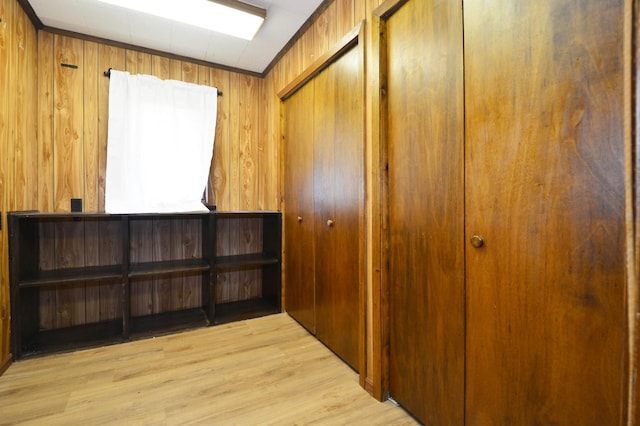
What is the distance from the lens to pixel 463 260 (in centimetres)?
117

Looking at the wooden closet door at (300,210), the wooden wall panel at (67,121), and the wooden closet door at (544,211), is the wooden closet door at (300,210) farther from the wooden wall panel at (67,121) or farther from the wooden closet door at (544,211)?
the wooden wall panel at (67,121)

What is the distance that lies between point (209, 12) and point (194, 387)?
2479 millimetres

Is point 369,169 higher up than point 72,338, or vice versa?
point 369,169

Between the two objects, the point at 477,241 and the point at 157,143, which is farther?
the point at 157,143

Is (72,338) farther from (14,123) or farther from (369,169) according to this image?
(369,169)

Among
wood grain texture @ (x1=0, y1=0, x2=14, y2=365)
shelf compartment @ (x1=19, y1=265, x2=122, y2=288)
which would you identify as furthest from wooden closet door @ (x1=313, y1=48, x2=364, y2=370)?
wood grain texture @ (x1=0, y1=0, x2=14, y2=365)

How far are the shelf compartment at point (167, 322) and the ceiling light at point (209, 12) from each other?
2406 mm

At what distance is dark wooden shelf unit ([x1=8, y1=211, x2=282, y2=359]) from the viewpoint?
81.8 inches

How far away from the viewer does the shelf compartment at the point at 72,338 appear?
6.76 feet

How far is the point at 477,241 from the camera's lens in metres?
1.10

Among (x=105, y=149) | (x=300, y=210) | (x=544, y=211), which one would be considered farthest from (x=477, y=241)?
(x=105, y=149)

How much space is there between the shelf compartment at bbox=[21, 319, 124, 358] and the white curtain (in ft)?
3.18

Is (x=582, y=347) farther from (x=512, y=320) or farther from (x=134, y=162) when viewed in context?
(x=134, y=162)

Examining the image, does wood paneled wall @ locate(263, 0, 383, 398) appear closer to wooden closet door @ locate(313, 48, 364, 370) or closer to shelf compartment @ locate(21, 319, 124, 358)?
wooden closet door @ locate(313, 48, 364, 370)
